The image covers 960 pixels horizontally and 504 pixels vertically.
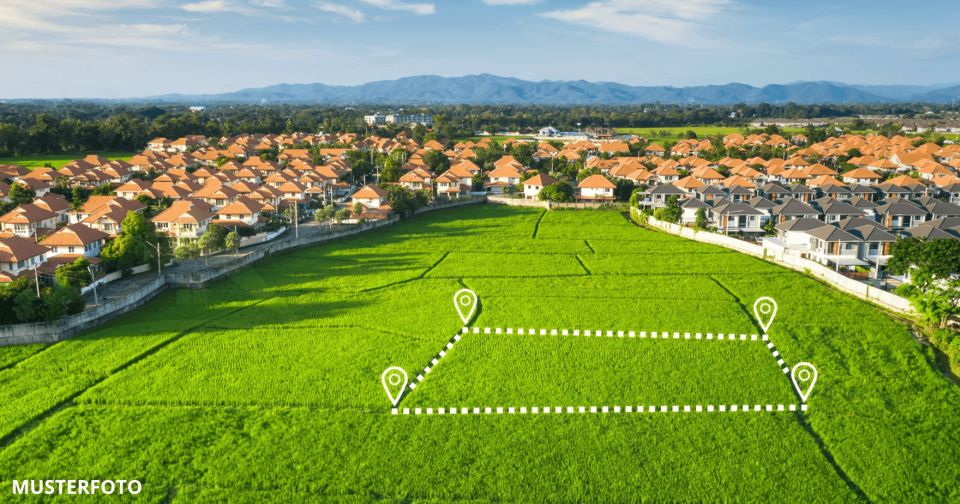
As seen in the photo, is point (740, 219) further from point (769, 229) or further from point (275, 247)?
point (275, 247)

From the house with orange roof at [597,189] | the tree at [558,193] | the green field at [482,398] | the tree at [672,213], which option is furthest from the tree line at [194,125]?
the tree at [672,213]

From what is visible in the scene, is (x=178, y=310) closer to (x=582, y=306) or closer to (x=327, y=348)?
(x=327, y=348)

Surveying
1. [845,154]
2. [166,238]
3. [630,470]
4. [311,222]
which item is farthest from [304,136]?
[630,470]

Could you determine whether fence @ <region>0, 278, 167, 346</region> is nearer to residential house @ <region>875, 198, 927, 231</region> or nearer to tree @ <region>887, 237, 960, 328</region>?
tree @ <region>887, 237, 960, 328</region>

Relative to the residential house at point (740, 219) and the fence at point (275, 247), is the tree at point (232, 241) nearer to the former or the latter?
the fence at point (275, 247)

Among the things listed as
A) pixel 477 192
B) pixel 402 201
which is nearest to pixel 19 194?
pixel 402 201

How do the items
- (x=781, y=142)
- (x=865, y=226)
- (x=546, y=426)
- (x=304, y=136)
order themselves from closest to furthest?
1. (x=546, y=426)
2. (x=865, y=226)
3. (x=781, y=142)
4. (x=304, y=136)
